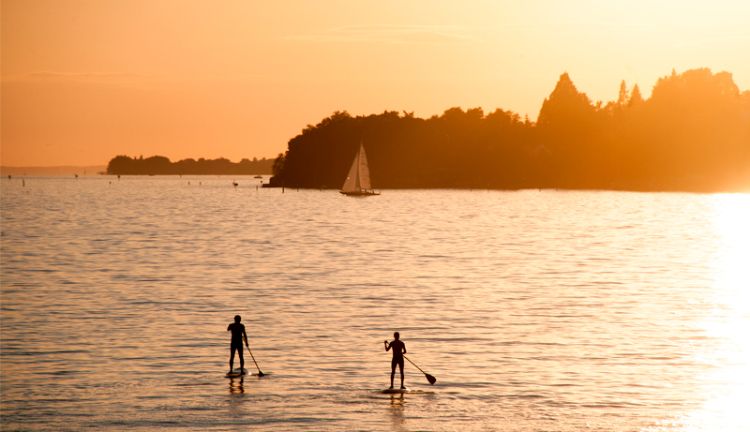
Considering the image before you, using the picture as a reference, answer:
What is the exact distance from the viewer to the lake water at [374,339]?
37875 millimetres

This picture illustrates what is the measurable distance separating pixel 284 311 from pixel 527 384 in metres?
27.2

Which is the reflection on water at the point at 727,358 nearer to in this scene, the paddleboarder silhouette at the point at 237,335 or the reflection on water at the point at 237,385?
the reflection on water at the point at 237,385

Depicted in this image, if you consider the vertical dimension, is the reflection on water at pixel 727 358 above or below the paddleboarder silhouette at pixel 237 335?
below

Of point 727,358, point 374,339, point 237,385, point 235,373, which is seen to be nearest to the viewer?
point 237,385

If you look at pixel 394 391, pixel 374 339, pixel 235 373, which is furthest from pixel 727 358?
pixel 235 373

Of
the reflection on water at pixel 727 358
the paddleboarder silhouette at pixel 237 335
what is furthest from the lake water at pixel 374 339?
the paddleboarder silhouette at pixel 237 335

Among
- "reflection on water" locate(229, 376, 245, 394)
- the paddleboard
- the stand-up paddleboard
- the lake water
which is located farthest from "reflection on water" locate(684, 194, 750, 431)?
the stand-up paddleboard

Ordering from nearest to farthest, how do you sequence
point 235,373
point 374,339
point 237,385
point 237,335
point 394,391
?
1. point 394,391
2. point 237,385
3. point 237,335
4. point 235,373
5. point 374,339

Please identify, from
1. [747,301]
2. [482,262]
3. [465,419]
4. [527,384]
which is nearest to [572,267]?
[482,262]

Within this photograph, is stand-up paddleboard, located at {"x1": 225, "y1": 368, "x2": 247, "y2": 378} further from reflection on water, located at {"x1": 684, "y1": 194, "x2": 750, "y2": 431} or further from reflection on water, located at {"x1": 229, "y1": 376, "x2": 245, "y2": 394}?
reflection on water, located at {"x1": 684, "y1": 194, "x2": 750, "y2": 431}

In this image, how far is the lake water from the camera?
3788cm

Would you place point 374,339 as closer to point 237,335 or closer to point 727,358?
point 237,335

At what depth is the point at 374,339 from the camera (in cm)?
5534

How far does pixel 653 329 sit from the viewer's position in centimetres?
6031
